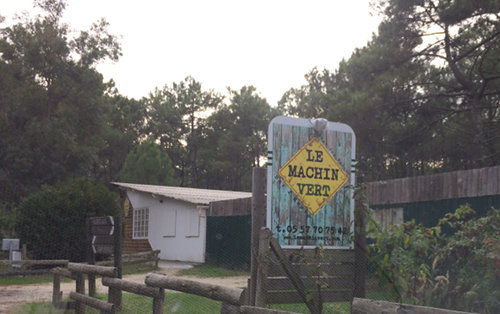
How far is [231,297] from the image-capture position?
195 inches

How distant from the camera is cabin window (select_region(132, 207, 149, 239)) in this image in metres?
28.1

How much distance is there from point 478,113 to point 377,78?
357 cm

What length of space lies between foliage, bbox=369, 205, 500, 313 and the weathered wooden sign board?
1.92 feet

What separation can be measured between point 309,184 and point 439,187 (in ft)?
16.9

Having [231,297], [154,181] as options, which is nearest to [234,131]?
[154,181]

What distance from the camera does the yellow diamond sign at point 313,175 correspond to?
6.59 m

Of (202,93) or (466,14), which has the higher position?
(202,93)

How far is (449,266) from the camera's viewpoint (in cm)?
681

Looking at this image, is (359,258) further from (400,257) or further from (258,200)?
(258,200)

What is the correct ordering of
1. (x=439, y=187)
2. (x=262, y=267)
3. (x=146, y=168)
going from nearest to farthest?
(x=262, y=267) < (x=439, y=187) < (x=146, y=168)

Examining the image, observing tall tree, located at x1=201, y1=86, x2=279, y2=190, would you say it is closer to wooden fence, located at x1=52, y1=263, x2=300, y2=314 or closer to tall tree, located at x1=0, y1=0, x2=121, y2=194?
tall tree, located at x1=0, y1=0, x2=121, y2=194

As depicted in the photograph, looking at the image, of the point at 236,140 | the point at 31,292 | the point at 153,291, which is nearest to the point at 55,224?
the point at 31,292

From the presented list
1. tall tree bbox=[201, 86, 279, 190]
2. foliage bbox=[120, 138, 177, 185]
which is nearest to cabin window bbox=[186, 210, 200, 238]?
foliage bbox=[120, 138, 177, 185]

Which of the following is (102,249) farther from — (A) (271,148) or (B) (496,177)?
(B) (496,177)
